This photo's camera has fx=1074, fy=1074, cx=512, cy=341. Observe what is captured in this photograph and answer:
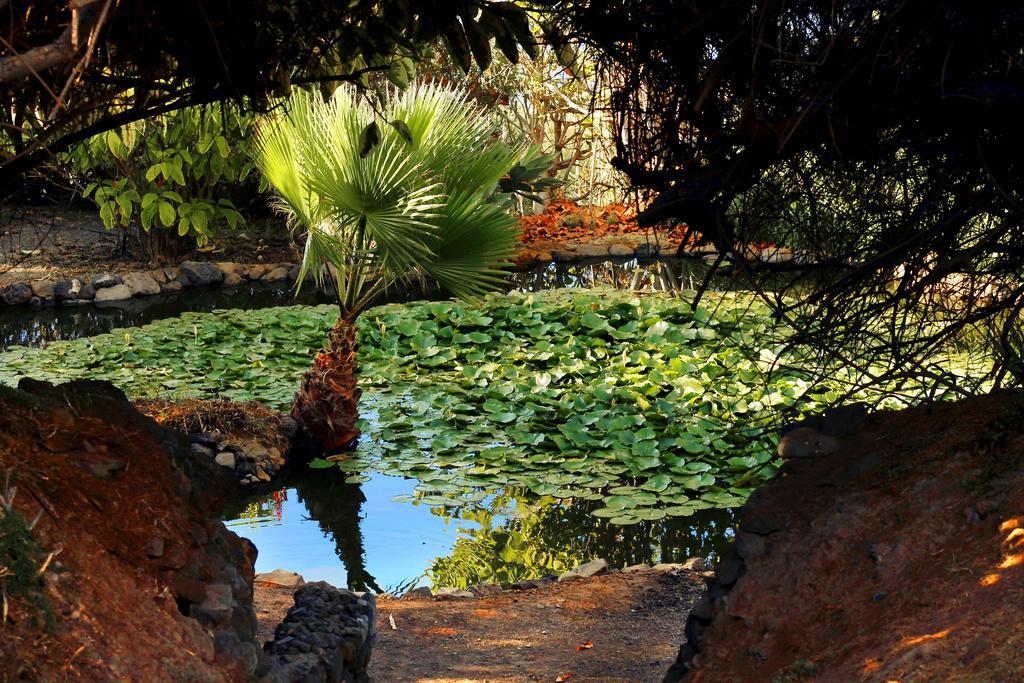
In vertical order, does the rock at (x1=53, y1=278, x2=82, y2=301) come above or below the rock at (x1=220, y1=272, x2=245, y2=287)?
below

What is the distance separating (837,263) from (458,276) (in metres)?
3.65

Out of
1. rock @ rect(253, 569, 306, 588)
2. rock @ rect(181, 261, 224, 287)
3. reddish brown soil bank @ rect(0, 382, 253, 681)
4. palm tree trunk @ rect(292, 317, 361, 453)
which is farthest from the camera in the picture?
rock @ rect(181, 261, 224, 287)

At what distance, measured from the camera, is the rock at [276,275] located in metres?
15.2

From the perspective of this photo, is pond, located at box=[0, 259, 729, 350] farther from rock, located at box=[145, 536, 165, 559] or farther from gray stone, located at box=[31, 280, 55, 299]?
rock, located at box=[145, 536, 165, 559]

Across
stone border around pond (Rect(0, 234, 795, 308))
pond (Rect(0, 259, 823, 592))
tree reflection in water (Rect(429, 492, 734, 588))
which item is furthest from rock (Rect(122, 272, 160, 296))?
tree reflection in water (Rect(429, 492, 734, 588))

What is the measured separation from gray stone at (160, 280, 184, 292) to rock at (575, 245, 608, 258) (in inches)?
262

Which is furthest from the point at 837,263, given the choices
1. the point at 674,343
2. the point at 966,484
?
the point at 674,343

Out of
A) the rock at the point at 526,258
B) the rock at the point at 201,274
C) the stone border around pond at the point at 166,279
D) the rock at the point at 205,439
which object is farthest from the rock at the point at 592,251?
the rock at the point at 205,439

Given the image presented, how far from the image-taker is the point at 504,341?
9.59m

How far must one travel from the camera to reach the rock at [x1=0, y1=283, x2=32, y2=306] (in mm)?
13023

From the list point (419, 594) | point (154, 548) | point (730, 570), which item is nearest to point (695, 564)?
point (419, 594)

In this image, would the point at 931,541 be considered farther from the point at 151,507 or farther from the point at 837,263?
the point at 151,507

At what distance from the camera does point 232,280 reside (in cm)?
1486

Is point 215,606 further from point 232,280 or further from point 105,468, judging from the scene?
point 232,280
